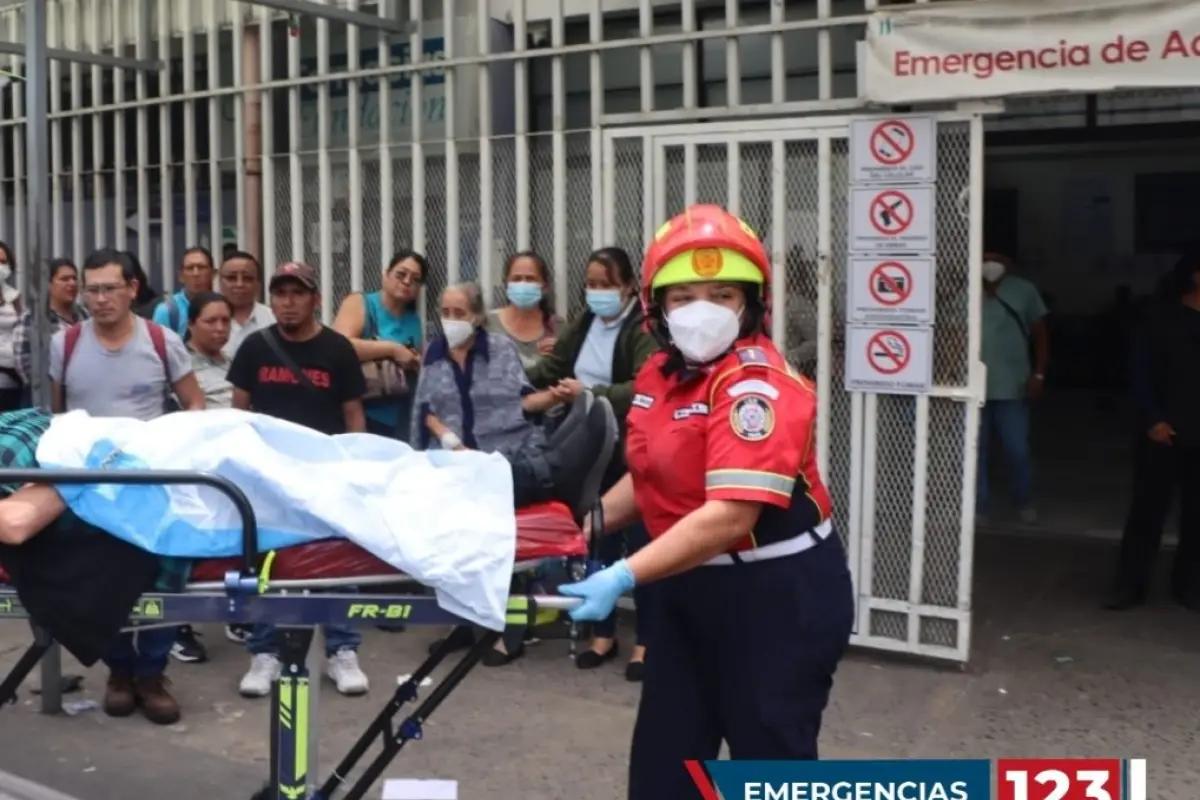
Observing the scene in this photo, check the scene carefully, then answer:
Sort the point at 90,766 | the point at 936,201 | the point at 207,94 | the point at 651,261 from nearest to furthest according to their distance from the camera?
the point at 651,261, the point at 90,766, the point at 936,201, the point at 207,94

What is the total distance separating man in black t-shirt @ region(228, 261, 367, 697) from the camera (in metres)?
5.16

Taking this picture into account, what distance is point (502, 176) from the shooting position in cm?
623

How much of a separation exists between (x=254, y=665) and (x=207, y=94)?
3370mm

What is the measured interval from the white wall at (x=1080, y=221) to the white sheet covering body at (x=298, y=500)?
9822mm

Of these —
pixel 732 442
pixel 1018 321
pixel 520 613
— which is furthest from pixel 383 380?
pixel 1018 321

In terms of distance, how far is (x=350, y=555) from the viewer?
299 cm

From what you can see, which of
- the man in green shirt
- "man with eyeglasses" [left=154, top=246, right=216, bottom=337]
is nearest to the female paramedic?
"man with eyeglasses" [left=154, top=246, right=216, bottom=337]

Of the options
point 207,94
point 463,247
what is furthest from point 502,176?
point 207,94

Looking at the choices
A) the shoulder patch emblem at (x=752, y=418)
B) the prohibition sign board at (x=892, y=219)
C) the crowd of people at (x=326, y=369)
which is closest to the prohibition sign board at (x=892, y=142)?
the prohibition sign board at (x=892, y=219)

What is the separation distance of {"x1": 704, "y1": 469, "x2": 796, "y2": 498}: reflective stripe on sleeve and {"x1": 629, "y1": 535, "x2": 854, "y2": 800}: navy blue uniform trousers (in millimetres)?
229

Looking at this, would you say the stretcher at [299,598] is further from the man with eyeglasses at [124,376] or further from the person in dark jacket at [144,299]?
the person in dark jacket at [144,299]

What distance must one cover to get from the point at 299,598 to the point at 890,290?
295 cm

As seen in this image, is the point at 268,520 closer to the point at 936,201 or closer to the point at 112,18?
the point at 936,201

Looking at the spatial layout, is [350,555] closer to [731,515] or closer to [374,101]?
[731,515]
